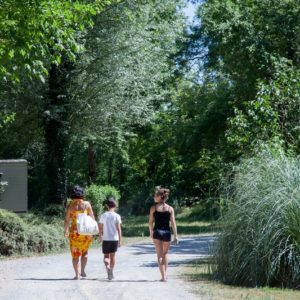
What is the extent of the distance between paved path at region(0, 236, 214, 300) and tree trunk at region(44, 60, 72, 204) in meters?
6.51

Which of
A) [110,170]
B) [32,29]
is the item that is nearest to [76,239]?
[32,29]

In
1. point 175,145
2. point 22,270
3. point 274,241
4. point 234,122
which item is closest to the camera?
point 274,241

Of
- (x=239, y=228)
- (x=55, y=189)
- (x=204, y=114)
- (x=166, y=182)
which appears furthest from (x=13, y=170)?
(x=166, y=182)

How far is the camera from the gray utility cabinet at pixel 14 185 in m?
24.0

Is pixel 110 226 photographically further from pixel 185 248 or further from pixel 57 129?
pixel 57 129

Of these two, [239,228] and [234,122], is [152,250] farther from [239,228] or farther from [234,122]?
[239,228]

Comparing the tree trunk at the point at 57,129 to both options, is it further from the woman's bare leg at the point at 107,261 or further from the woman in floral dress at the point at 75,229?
the woman's bare leg at the point at 107,261

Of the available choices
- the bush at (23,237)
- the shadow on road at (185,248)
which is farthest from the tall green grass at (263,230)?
the bush at (23,237)

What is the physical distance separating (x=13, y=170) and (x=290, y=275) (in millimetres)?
14386

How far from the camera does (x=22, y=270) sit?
47.5 ft

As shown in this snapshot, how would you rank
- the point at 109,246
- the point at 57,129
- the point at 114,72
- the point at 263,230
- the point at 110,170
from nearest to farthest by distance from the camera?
the point at 263,230 < the point at 109,246 < the point at 57,129 < the point at 114,72 < the point at 110,170

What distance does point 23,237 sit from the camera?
18172 millimetres

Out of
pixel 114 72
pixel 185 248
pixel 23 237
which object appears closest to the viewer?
pixel 23 237

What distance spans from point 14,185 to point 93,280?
1260cm
